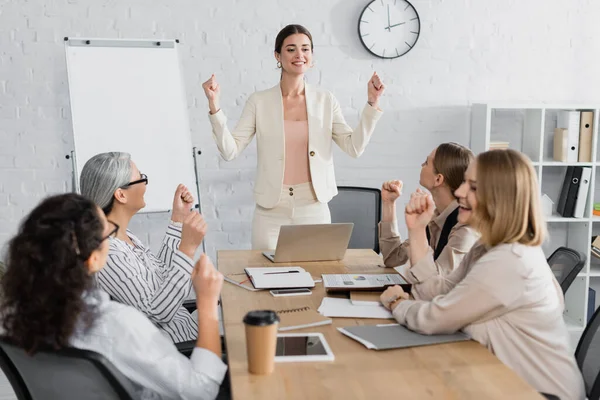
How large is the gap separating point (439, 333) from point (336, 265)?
0.89 metres

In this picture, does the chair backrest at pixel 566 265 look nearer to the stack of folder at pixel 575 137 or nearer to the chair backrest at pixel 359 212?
the chair backrest at pixel 359 212

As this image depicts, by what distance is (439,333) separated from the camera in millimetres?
1738

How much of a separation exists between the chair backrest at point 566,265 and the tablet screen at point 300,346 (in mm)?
881

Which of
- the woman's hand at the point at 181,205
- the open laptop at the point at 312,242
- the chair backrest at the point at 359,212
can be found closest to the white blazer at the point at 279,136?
the chair backrest at the point at 359,212

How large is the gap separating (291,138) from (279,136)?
0.06 metres

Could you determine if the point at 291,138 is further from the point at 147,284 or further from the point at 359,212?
the point at 147,284

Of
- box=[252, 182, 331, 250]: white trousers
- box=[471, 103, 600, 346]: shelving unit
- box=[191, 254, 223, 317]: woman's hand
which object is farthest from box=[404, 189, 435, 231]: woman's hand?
box=[471, 103, 600, 346]: shelving unit

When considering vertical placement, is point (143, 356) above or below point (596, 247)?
above

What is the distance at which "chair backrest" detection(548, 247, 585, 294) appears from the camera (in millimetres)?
2119

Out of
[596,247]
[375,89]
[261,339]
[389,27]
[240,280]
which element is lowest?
[596,247]

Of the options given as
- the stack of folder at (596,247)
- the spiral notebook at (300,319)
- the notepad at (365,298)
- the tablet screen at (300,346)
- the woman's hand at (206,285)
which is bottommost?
the stack of folder at (596,247)

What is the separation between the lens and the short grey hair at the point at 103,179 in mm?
2150

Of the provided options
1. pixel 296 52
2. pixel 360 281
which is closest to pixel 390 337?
pixel 360 281

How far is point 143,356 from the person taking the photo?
4.71ft
